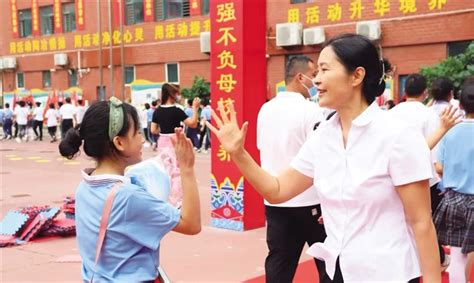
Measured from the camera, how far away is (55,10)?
83.0 feet

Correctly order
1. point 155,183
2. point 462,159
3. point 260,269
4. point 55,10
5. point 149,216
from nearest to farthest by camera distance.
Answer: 1. point 149,216
2. point 155,183
3. point 462,159
4. point 260,269
5. point 55,10

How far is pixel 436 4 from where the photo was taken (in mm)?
15086

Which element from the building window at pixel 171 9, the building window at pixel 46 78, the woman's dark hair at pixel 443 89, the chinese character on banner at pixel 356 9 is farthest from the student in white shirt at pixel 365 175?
the building window at pixel 46 78

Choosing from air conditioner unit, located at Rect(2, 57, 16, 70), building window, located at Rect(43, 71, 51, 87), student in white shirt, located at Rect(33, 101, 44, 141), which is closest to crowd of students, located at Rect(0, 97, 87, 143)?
student in white shirt, located at Rect(33, 101, 44, 141)

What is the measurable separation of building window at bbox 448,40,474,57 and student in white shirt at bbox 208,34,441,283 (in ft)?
45.5

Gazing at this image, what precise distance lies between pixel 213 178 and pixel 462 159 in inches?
129

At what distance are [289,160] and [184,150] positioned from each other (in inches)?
64.5

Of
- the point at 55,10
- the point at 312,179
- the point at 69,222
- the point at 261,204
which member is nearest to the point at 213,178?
the point at 261,204

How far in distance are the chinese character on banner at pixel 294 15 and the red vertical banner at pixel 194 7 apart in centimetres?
363

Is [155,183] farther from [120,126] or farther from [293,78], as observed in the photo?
[293,78]

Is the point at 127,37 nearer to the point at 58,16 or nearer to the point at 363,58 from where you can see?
the point at 58,16

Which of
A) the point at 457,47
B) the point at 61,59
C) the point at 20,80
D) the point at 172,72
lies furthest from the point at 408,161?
the point at 20,80

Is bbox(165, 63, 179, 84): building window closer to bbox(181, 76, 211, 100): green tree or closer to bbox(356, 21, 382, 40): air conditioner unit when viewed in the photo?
A: bbox(181, 76, 211, 100): green tree

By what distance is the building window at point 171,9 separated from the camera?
21047 millimetres
